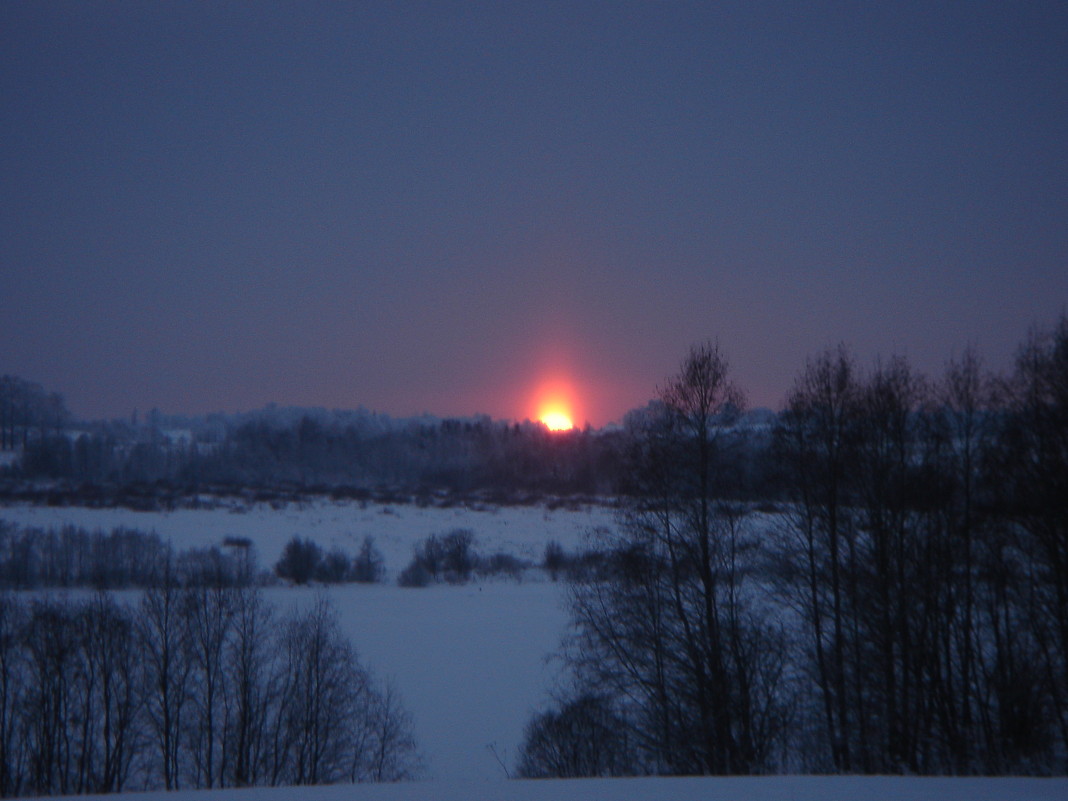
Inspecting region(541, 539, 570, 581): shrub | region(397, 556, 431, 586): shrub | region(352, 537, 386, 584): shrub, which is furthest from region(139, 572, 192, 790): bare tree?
region(352, 537, 386, 584): shrub

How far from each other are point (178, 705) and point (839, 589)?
16589mm

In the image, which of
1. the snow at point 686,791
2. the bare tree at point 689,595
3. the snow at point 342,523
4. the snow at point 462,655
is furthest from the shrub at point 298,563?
the snow at point 686,791

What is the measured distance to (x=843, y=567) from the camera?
47.2ft

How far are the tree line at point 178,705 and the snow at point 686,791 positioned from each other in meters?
11.1

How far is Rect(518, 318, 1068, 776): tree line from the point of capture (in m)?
12.6

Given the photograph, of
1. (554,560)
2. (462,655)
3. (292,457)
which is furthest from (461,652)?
(292,457)

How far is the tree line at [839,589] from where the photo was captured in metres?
12.6

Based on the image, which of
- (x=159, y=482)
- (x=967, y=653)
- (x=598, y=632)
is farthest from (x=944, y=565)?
(x=159, y=482)

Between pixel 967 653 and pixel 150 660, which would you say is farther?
pixel 150 660

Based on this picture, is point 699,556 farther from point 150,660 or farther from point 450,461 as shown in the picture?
point 450,461

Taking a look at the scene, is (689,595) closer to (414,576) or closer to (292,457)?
(414,576)

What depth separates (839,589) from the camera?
14.2 metres

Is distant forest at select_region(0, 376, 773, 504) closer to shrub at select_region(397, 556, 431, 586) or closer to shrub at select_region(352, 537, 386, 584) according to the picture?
shrub at select_region(397, 556, 431, 586)

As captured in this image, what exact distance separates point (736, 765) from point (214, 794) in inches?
326
